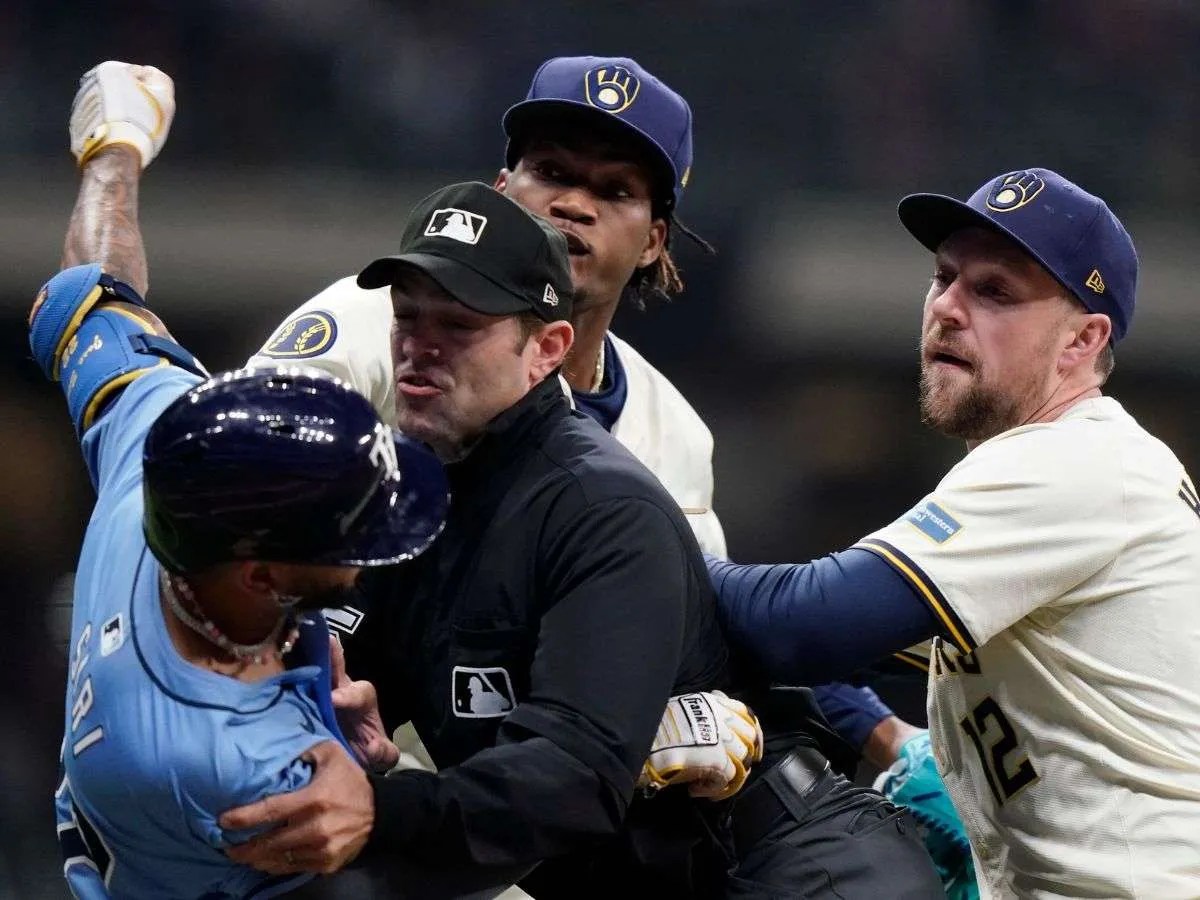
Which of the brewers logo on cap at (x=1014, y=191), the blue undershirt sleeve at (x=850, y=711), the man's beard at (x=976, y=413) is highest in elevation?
the brewers logo on cap at (x=1014, y=191)

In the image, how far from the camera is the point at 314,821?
124 centimetres

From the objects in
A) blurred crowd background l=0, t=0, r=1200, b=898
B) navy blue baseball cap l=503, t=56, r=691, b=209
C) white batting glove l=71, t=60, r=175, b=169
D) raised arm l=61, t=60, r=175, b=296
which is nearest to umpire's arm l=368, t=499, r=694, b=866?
raised arm l=61, t=60, r=175, b=296

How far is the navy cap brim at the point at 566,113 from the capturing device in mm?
2217

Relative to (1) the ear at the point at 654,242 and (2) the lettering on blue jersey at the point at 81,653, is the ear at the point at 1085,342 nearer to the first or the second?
(1) the ear at the point at 654,242

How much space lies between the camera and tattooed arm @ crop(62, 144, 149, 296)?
1751 mm

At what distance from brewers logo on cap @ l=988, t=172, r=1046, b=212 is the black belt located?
72 centimetres

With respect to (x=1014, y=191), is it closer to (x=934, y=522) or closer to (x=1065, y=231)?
(x=1065, y=231)

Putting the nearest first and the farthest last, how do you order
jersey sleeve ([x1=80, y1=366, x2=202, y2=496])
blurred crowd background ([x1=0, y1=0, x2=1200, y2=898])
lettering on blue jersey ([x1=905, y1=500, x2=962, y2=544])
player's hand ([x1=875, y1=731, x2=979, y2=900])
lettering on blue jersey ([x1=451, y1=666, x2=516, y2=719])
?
jersey sleeve ([x1=80, y1=366, x2=202, y2=496])
lettering on blue jersey ([x1=451, y1=666, x2=516, y2=719])
lettering on blue jersey ([x1=905, y1=500, x2=962, y2=544])
player's hand ([x1=875, y1=731, x2=979, y2=900])
blurred crowd background ([x1=0, y1=0, x2=1200, y2=898])

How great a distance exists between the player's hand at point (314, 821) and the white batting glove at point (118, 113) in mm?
902

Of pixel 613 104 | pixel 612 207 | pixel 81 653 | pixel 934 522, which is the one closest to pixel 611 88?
pixel 613 104

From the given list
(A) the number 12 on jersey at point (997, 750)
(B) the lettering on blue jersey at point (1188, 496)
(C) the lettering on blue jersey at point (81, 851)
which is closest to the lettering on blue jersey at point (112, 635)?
(C) the lettering on blue jersey at point (81, 851)

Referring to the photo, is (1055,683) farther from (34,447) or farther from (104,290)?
(34,447)

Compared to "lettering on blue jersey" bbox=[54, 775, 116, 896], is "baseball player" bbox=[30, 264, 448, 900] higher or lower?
higher

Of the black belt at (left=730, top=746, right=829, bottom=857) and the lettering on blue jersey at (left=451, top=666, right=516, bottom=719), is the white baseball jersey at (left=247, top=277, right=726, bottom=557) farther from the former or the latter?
the black belt at (left=730, top=746, right=829, bottom=857)
